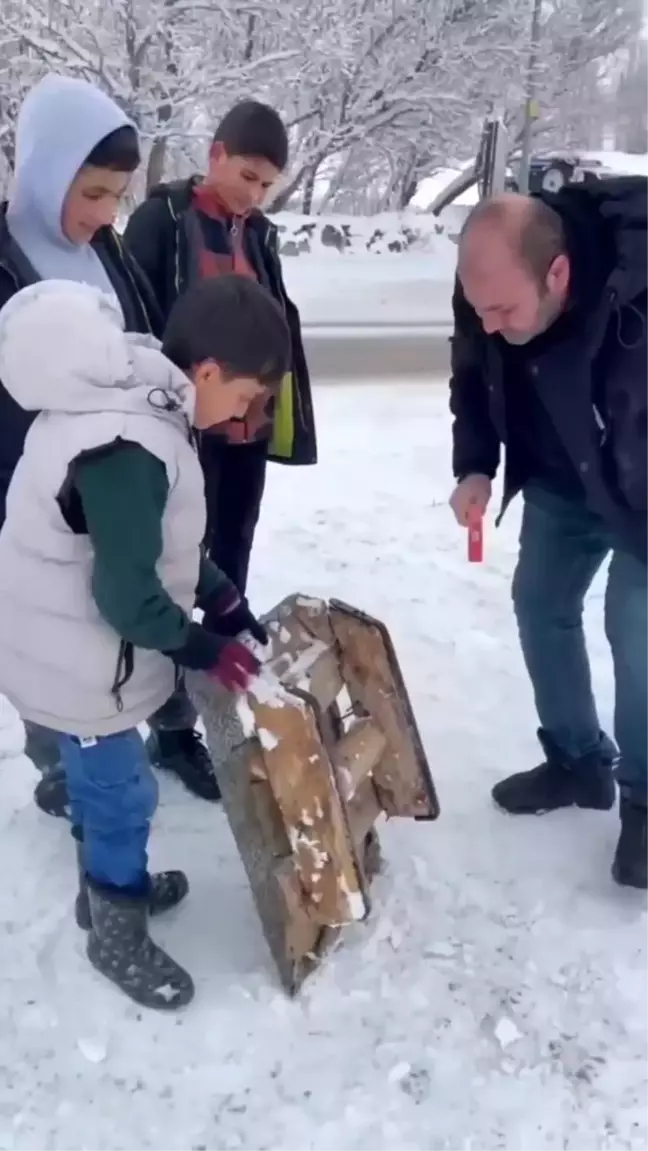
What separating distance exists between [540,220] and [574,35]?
1703 cm

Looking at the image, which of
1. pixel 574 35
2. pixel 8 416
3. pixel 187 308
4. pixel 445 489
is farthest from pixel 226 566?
pixel 574 35

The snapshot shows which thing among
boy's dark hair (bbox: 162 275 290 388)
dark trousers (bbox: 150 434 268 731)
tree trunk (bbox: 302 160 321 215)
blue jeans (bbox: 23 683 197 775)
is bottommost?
tree trunk (bbox: 302 160 321 215)

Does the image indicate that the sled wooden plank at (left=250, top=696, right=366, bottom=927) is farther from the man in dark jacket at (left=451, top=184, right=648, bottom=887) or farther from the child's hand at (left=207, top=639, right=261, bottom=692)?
the man in dark jacket at (left=451, top=184, right=648, bottom=887)

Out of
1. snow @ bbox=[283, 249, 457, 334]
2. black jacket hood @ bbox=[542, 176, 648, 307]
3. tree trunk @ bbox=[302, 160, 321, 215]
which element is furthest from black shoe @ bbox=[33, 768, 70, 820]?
tree trunk @ bbox=[302, 160, 321, 215]

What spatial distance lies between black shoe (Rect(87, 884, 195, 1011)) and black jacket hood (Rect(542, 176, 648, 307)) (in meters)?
1.46

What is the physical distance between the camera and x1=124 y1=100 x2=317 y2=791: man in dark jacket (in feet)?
8.52

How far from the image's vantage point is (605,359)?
220cm

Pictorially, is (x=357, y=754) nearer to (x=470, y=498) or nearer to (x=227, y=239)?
(x=470, y=498)

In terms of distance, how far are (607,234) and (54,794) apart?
1.73m

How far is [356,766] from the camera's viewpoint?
220cm

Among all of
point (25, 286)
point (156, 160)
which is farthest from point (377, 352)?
point (25, 286)

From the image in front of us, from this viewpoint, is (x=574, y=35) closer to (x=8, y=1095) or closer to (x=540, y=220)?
(x=540, y=220)

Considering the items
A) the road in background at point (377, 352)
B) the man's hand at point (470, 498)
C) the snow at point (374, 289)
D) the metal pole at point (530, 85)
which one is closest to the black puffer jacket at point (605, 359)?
the man's hand at point (470, 498)

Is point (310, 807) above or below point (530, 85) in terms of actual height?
below
